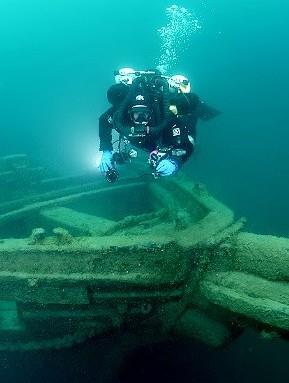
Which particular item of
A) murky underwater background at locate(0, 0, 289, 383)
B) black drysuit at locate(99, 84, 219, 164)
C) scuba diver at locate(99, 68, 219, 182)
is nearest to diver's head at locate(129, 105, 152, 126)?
scuba diver at locate(99, 68, 219, 182)

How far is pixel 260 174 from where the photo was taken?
18156 millimetres

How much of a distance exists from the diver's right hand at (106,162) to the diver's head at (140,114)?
0.74 meters

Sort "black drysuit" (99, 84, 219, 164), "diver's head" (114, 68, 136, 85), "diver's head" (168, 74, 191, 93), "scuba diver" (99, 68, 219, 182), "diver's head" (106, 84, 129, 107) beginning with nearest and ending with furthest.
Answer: "scuba diver" (99, 68, 219, 182), "black drysuit" (99, 84, 219, 164), "diver's head" (106, 84, 129, 107), "diver's head" (114, 68, 136, 85), "diver's head" (168, 74, 191, 93)

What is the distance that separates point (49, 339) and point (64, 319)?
40 centimetres

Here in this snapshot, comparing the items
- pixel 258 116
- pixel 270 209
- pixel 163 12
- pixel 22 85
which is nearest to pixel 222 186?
pixel 270 209

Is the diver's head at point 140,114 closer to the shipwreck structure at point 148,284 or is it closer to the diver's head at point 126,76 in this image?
the diver's head at point 126,76

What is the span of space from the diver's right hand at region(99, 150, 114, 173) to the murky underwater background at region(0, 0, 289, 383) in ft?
6.19

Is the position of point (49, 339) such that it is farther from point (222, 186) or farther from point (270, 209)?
point (222, 186)

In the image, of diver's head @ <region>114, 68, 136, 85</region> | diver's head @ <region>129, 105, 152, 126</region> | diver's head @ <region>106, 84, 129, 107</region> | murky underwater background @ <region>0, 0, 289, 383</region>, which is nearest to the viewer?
diver's head @ <region>129, 105, 152, 126</region>

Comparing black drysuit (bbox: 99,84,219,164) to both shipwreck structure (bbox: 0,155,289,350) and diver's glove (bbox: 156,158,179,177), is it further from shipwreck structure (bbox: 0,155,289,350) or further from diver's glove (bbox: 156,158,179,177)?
shipwreck structure (bbox: 0,155,289,350)

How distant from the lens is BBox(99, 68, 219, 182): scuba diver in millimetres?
3764

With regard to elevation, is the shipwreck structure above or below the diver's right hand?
below

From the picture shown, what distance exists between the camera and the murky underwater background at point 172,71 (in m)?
4.62

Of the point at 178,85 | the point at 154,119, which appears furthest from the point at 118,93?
the point at 178,85
